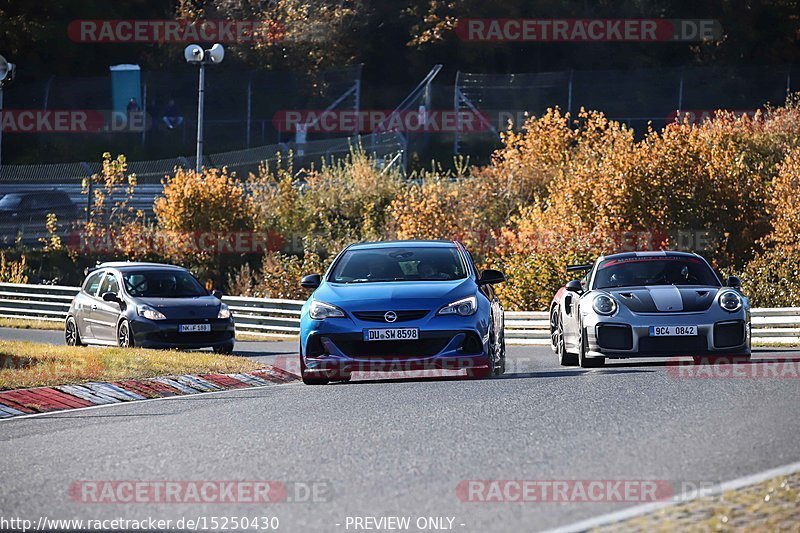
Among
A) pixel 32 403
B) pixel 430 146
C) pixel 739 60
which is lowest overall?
pixel 32 403

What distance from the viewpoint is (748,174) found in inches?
1468

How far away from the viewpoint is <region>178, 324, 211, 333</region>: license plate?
22031 mm

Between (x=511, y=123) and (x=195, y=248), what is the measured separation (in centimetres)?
1029

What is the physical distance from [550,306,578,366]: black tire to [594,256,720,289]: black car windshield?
1.14m

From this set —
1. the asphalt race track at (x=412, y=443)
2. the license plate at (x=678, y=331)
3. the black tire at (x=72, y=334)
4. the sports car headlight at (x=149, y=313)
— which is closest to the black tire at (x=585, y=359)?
the license plate at (x=678, y=331)

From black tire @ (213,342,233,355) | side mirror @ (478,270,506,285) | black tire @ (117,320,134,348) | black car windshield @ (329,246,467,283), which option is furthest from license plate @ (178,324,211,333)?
side mirror @ (478,270,506,285)

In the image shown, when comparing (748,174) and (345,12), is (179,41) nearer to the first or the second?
(345,12)

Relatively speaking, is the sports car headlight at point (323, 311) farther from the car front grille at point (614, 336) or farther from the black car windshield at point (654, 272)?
the black car windshield at point (654, 272)

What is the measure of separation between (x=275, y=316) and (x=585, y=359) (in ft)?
54.7

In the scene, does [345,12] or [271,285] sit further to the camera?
[345,12]

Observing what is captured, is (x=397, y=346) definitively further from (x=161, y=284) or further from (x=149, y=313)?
(x=161, y=284)

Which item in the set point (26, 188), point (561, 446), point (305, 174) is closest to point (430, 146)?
point (305, 174)

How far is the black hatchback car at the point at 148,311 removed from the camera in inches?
866

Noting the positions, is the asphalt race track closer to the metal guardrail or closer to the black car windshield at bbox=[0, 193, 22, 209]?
the metal guardrail
